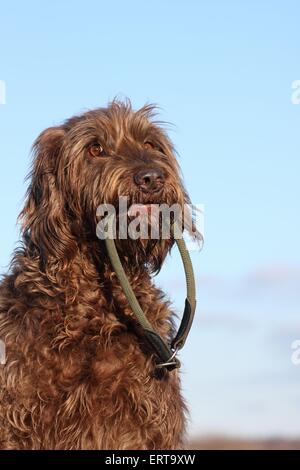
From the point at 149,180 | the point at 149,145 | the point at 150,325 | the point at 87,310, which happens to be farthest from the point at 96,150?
the point at 150,325

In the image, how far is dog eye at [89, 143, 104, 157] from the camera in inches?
389

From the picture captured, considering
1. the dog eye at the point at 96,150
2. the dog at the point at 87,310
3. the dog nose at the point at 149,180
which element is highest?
the dog eye at the point at 96,150

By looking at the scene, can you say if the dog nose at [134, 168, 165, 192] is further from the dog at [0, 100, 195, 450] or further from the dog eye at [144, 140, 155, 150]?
the dog eye at [144, 140, 155, 150]

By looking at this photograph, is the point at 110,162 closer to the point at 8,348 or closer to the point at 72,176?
the point at 72,176

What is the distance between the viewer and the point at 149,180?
9477mm

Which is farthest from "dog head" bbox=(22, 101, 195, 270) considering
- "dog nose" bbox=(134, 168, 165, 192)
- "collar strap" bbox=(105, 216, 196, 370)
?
"collar strap" bbox=(105, 216, 196, 370)

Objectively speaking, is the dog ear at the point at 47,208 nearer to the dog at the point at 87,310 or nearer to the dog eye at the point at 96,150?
the dog at the point at 87,310

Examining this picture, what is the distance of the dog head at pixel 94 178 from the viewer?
952 centimetres

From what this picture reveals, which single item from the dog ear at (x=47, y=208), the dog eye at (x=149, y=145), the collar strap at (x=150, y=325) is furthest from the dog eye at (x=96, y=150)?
the collar strap at (x=150, y=325)

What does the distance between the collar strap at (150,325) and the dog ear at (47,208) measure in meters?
0.45

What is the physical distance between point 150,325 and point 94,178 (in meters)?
1.28

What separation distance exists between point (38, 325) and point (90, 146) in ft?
5.09

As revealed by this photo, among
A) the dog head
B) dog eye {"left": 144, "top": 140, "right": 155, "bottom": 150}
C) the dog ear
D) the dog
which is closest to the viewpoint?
the dog
